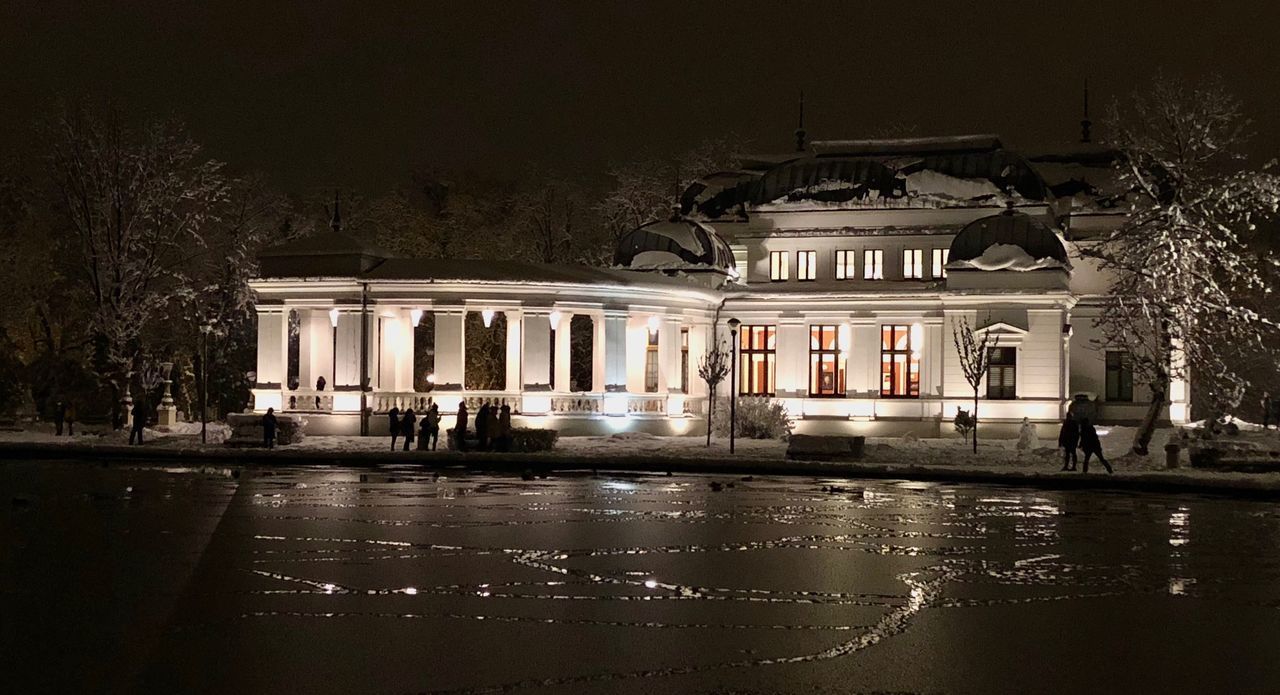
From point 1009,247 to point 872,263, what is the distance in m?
5.86

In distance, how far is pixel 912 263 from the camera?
2104 inches

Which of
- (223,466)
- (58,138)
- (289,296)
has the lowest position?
(223,466)

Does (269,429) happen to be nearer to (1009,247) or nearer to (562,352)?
(562,352)

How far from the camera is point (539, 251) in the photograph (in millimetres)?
74000

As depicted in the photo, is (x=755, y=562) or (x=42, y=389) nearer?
(x=755, y=562)

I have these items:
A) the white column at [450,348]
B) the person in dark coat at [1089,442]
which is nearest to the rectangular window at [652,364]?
the white column at [450,348]

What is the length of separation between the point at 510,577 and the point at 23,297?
50.8 metres

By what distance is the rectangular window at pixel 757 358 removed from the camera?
52156 millimetres

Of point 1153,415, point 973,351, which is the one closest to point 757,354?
point 973,351

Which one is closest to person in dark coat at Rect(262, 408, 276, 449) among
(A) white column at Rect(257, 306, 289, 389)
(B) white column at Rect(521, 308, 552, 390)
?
(A) white column at Rect(257, 306, 289, 389)

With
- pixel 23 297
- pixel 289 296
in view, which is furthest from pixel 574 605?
pixel 23 297

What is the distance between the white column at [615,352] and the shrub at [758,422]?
3.70 meters

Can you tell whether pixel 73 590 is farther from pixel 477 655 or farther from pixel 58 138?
pixel 58 138

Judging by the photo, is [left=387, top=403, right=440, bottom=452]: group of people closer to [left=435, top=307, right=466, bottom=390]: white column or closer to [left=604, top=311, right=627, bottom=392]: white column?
[left=435, top=307, right=466, bottom=390]: white column
